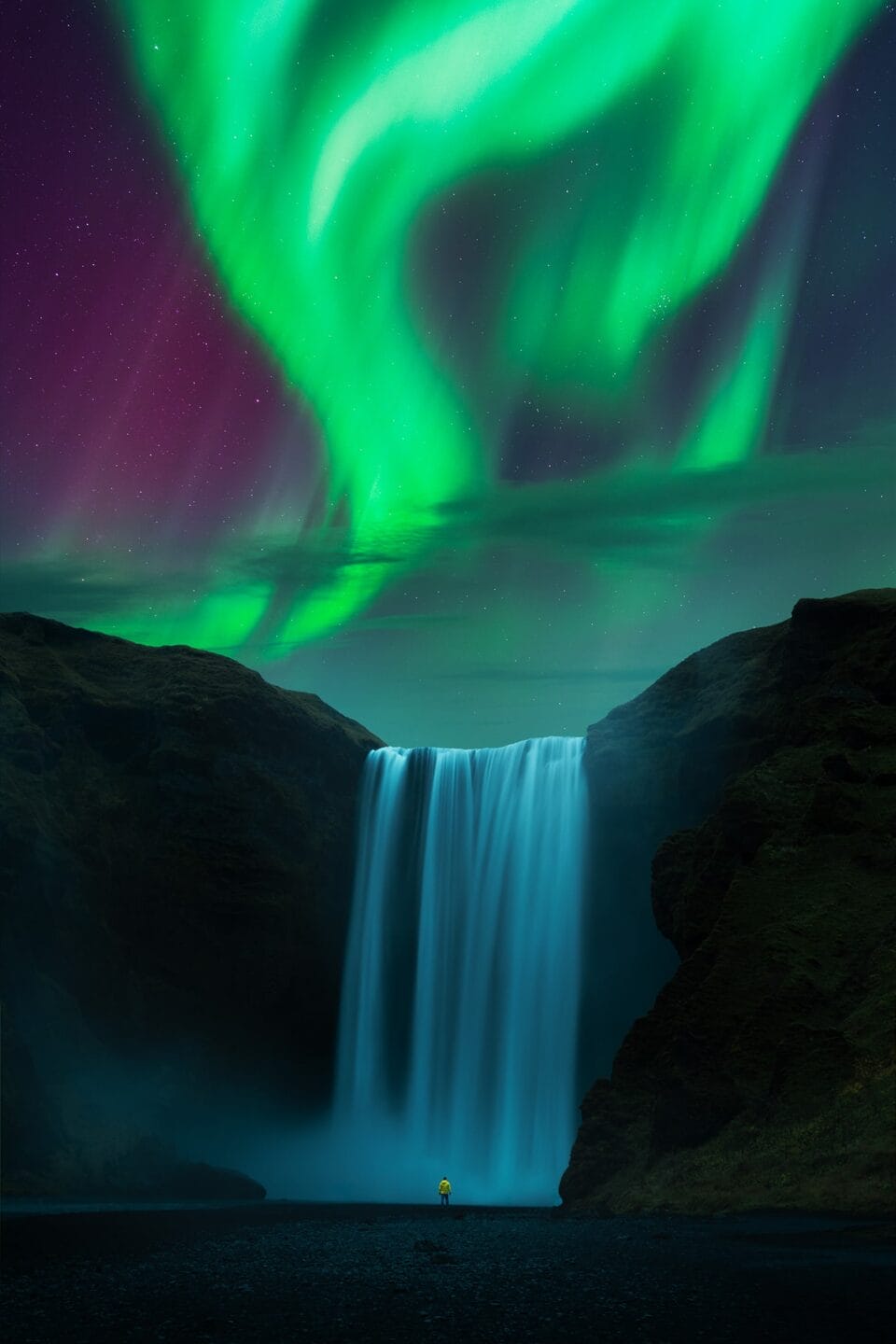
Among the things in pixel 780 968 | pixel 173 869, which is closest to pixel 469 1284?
Result: pixel 780 968

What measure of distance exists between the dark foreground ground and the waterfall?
90.8ft

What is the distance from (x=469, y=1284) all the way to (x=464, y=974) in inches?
1666

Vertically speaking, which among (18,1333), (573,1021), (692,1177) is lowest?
(18,1333)

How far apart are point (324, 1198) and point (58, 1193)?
15271 mm

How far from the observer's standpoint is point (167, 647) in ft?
230

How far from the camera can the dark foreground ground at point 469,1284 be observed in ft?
57.5

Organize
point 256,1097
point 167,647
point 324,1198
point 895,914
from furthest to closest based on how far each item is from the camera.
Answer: point 167,647 < point 256,1097 < point 324,1198 < point 895,914

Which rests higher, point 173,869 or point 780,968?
point 173,869

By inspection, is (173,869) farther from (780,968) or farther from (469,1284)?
(469,1284)

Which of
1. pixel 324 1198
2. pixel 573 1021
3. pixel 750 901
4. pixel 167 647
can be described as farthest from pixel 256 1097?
pixel 750 901

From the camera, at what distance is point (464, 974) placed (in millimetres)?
63750

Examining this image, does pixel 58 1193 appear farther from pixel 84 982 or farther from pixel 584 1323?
pixel 584 1323

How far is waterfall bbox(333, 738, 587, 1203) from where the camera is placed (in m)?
59.2

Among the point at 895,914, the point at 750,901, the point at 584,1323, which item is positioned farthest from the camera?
the point at 750,901
